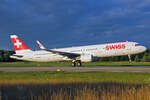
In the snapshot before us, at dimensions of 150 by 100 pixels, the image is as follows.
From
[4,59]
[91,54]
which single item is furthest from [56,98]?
[4,59]

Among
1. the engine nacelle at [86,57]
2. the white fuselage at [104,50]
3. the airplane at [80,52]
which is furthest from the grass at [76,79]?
the white fuselage at [104,50]

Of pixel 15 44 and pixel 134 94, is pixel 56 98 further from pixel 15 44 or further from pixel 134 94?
pixel 15 44

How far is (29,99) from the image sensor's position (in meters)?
7.55

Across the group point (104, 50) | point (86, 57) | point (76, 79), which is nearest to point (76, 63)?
point (86, 57)

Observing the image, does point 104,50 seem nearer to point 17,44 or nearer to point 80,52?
point 80,52

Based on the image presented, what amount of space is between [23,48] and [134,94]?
3730cm

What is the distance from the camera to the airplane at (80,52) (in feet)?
120

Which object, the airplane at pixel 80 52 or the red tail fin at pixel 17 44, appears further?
the red tail fin at pixel 17 44

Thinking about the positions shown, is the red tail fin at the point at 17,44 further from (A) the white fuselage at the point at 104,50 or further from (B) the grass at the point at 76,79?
(B) the grass at the point at 76,79

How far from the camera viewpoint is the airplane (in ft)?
120

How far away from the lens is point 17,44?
43.1 m

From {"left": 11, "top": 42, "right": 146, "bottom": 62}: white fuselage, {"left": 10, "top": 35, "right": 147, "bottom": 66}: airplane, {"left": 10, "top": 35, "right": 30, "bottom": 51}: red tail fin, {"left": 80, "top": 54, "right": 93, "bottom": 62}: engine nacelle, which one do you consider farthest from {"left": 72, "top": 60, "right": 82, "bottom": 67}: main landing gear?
{"left": 10, "top": 35, "right": 30, "bottom": 51}: red tail fin

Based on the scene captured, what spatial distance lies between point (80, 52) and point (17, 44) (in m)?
14.7

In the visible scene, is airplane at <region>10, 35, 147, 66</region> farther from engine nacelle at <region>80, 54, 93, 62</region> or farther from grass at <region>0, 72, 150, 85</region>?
grass at <region>0, 72, 150, 85</region>
